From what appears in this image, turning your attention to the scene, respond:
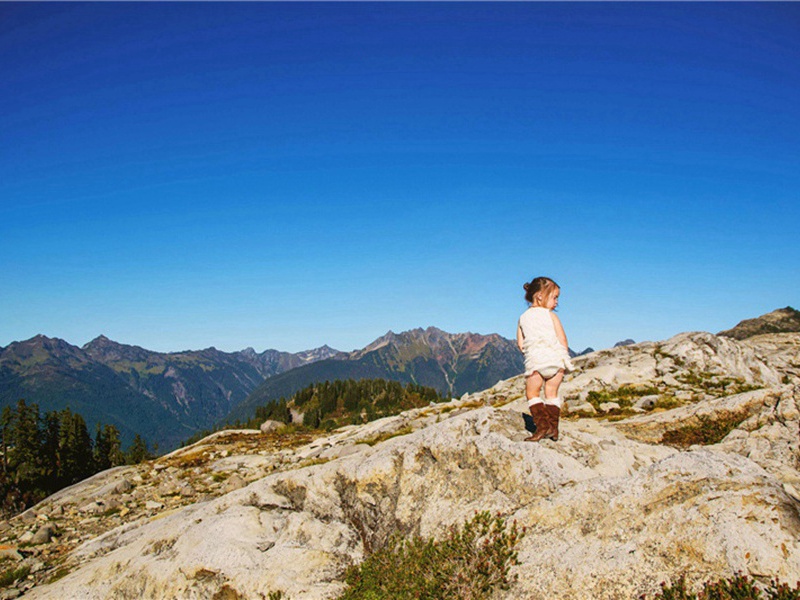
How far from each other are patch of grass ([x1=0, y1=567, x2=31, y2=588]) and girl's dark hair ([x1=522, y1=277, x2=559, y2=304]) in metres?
18.1

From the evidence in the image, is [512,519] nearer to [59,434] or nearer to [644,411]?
[644,411]

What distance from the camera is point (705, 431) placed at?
1588 cm

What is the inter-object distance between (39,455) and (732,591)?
104487mm

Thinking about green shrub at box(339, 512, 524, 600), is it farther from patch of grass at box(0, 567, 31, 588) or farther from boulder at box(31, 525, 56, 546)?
boulder at box(31, 525, 56, 546)

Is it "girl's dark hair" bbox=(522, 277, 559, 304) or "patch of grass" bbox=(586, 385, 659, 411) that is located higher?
"girl's dark hair" bbox=(522, 277, 559, 304)

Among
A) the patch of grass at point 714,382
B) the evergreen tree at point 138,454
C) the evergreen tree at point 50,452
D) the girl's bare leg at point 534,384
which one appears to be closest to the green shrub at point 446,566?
the girl's bare leg at point 534,384

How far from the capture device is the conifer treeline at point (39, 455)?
7444cm

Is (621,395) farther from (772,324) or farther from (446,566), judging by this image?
(772,324)

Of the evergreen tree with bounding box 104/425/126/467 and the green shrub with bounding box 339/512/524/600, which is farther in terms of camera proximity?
the evergreen tree with bounding box 104/425/126/467

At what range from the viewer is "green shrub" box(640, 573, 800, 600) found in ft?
18.1

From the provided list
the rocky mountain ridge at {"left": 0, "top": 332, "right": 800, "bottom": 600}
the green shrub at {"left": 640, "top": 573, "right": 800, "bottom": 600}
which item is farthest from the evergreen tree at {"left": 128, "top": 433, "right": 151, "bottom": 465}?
the green shrub at {"left": 640, "top": 573, "right": 800, "bottom": 600}

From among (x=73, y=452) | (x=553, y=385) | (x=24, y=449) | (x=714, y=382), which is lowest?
(x=73, y=452)

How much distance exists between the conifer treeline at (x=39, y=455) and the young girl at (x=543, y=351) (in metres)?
83.5

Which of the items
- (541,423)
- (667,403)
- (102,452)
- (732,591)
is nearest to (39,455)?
(102,452)
